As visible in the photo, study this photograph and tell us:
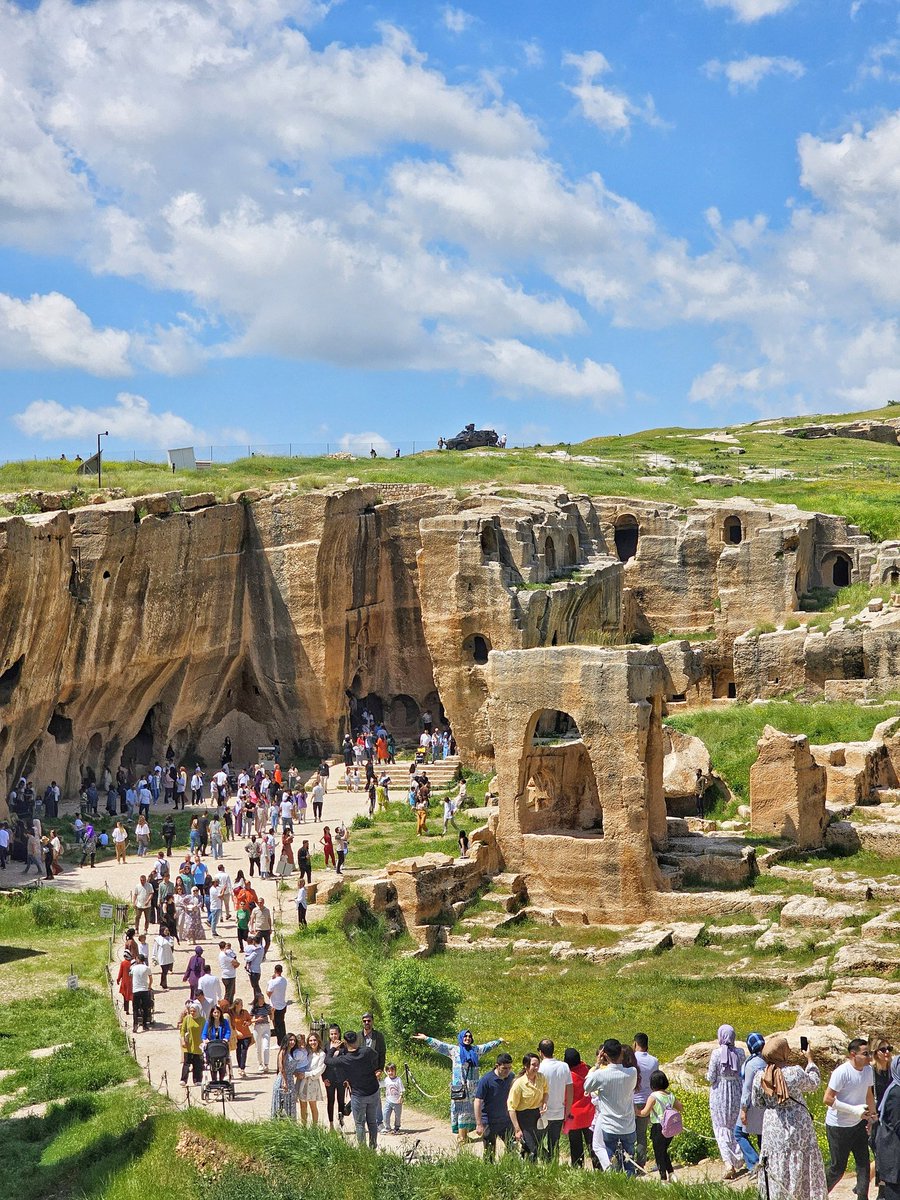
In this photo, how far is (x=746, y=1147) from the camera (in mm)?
14875

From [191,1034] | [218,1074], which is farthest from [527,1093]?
[191,1034]

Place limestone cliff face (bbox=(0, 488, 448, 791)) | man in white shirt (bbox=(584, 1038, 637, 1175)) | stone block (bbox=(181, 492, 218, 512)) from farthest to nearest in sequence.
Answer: stone block (bbox=(181, 492, 218, 512)), limestone cliff face (bbox=(0, 488, 448, 791)), man in white shirt (bbox=(584, 1038, 637, 1175))

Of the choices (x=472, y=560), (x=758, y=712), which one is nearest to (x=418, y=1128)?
(x=758, y=712)

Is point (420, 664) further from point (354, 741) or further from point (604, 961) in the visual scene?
point (604, 961)

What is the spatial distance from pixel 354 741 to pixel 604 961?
24821mm

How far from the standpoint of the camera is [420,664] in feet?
183

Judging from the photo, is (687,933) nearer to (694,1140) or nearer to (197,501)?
(694,1140)

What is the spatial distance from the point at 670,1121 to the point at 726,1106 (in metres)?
0.61

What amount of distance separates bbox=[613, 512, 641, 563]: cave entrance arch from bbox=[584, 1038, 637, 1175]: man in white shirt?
51044 mm

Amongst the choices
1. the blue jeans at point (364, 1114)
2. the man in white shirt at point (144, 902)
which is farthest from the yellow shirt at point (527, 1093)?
the man in white shirt at point (144, 902)

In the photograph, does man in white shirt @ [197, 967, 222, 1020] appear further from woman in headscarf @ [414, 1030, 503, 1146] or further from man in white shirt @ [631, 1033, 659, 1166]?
man in white shirt @ [631, 1033, 659, 1166]

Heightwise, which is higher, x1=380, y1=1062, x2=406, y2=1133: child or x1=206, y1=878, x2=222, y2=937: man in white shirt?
x1=206, y1=878, x2=222, y2=937: man in white shirt

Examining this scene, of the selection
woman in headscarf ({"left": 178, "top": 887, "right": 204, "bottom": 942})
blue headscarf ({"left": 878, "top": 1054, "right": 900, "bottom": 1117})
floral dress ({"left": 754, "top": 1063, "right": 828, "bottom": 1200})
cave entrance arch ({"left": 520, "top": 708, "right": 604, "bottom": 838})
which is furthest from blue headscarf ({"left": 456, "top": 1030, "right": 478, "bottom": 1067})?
cave entrance arch ({"left": 520, "top": 708, "right": 604, "bottom": 838})

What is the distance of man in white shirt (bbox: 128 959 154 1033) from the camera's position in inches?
899
